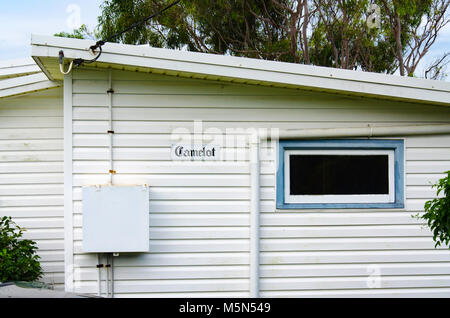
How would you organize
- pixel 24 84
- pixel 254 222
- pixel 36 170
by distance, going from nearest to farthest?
pixel 254 222 < pixel 24 84 < pixel 36 170

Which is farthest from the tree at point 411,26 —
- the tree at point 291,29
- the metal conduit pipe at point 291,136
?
the metal conduit pipe at point 291,136

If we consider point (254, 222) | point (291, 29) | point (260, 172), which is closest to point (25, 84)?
point (260, 172)

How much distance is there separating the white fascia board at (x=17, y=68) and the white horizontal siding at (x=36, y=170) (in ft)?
3.19

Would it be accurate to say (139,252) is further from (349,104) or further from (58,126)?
(349,104)

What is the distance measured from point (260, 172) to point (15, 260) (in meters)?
2.66

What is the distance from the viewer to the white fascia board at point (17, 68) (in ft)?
21.7

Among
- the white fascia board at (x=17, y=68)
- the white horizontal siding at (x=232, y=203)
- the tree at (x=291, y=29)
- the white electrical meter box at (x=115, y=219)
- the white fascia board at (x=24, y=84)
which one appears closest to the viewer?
the white electrical meter box at (x=115, y=219)

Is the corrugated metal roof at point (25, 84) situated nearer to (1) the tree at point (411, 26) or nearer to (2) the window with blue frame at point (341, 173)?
(2) the window with blue frame at point (341, 173)

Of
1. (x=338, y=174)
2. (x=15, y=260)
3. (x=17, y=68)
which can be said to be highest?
(x=17, y=68)

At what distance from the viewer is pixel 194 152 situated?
16.2 ft

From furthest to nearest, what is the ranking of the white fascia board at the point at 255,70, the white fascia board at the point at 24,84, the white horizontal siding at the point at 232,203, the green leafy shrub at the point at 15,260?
the white fascia board at the point at 24,84, the white horizontal siding at the point at 232,203, the green leafy shrub at the point at 15,260, the white fascia board at the point at 255,70

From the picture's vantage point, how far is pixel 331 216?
16.7 ft

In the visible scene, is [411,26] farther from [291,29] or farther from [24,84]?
[24,84]
